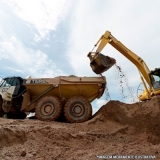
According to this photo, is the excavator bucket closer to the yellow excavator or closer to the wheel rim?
the yellow excavator

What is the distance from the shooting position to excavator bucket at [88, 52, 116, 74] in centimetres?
977

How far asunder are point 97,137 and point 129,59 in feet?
19.0

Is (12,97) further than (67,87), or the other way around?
(12,97)

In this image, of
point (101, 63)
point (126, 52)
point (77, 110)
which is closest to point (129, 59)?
point (126, 52)

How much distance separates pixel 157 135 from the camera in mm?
7281

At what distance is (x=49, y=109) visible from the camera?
9.46 metres

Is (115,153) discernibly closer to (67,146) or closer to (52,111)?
(67,146)

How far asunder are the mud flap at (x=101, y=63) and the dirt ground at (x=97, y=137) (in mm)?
1626

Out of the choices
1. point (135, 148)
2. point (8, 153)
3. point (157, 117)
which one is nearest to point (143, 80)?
point (157, 117)

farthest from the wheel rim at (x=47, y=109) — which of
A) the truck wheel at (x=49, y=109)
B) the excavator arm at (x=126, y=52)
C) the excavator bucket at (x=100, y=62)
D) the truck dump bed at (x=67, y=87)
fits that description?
the excavator arm at (x=126, y=52)

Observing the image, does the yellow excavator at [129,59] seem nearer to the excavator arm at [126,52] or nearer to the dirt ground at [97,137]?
the excavator arm at [126,52]

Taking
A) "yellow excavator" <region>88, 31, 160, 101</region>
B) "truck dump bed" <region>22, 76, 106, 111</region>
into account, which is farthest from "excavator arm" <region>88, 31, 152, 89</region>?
"truck dump bed" <region>22, 76, 106, 111</region>

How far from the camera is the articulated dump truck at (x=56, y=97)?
9266 millimetres

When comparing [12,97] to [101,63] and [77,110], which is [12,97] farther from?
[101,63]
